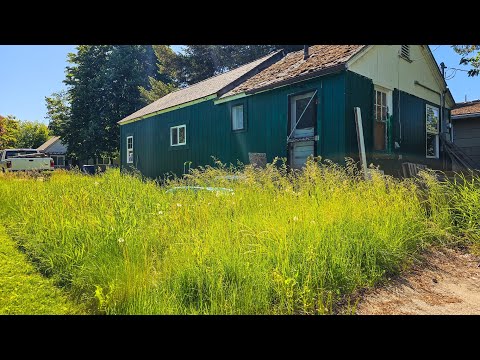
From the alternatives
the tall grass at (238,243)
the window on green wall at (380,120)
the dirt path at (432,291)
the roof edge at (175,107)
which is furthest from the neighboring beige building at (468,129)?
the dirt path at (432,291)

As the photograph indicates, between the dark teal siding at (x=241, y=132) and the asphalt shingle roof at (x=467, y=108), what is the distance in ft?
30.4

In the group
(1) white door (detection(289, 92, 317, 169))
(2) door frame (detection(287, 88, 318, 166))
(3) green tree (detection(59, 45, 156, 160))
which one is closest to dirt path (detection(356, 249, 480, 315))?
(2) door frame (detection(287, 88, 318, 166))

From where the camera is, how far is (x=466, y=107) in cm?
1427

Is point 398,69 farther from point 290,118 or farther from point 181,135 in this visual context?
point 181,135

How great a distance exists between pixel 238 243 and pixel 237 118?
797cm

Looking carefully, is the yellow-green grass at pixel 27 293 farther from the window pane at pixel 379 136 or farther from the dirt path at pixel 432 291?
the window pane at pixel 379 136

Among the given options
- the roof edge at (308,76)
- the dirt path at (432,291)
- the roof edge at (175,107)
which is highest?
the roof edge at (175,107)

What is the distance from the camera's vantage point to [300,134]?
8.57 m

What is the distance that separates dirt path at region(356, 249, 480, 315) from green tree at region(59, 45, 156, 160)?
1022 inches

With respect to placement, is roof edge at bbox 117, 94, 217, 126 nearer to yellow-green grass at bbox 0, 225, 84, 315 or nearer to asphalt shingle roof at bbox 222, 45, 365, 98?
asphalt shingle roof at bbox 222, 45, 365, 98

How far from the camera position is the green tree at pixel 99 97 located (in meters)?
25.5

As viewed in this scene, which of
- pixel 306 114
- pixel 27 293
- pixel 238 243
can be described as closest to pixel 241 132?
pixel 306 114
